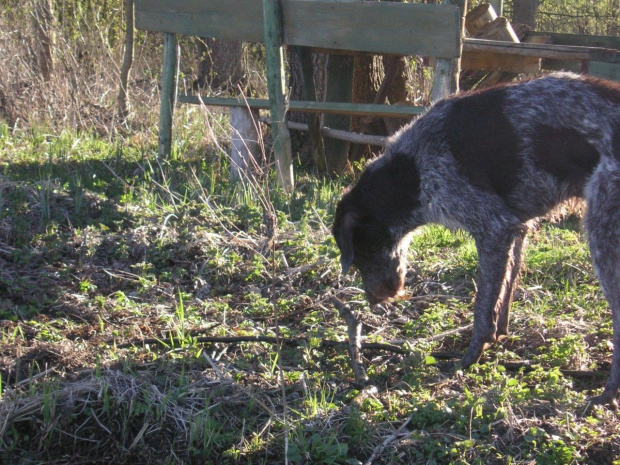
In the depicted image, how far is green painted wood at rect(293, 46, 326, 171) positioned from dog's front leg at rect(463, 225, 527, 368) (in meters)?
4.36

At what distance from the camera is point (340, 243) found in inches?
198

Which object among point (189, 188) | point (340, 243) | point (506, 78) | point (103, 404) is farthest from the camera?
point (506, 78)

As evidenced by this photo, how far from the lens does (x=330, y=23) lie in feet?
23.0

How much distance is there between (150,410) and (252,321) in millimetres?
1353

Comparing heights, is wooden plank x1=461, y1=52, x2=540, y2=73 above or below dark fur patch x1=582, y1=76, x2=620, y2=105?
above

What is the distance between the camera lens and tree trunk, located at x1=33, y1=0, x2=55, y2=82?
1009 centimetres

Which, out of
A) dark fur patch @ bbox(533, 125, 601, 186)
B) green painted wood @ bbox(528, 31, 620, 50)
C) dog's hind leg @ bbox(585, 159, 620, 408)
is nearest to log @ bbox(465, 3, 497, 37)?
green painted wood @ bbox(528, 31, 620, 50)

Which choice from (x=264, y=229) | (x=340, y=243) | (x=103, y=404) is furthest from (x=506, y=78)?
(x=103, y=404)

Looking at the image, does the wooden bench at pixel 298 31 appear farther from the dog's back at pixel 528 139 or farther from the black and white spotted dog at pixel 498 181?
the dog's back at pixel 528 139

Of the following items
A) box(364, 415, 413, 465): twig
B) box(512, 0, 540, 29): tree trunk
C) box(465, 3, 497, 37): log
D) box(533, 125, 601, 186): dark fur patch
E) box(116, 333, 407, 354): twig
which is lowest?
box(364, 415, 413, 465): twig

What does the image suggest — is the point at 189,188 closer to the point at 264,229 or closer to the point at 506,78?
the point at 264,229

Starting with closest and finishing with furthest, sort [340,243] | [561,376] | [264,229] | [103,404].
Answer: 1. [103,404]
2. [561,376]
3. [340,243]
4. [264,229]

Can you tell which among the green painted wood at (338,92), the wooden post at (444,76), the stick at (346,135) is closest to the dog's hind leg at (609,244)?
the wooden post at (444,76)

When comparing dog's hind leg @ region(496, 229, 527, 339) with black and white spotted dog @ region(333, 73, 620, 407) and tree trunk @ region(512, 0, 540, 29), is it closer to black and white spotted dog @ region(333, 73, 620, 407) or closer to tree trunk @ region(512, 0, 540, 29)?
black and white spotted dog @ region(333, 73, 620, 407)
